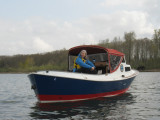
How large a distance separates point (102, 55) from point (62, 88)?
458 cm

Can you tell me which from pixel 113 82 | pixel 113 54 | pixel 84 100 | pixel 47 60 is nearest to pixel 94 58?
pixel 113 54

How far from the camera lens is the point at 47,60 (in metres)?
81.4

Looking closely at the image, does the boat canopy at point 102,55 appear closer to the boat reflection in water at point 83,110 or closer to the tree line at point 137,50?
the boat reflection in water at point 83,110

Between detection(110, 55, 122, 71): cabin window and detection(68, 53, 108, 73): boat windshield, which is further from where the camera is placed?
detection(68, 53, 108, 73): boat windshield

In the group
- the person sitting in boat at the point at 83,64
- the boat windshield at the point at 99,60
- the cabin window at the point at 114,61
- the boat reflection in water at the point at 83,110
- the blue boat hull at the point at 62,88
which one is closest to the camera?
the boat reflection in water at the point at 83,110

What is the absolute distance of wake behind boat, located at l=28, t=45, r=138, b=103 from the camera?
1042 cm

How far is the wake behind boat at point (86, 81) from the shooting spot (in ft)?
34.2

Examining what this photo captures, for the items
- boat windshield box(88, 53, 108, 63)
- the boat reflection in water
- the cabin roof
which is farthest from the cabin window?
the boat reflection in water

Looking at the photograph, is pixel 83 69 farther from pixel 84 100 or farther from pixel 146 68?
pixel 146 68

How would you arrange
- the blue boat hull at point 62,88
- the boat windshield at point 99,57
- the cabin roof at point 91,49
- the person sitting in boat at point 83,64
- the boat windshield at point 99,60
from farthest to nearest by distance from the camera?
the boat windshield at point 99,57, the boat windshield at point 99,60, the cabin roof at point 91,49, the person sitting in boat at point 83,64, the blue boat hull at point 62,88

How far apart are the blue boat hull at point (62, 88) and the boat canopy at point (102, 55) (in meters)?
1.72

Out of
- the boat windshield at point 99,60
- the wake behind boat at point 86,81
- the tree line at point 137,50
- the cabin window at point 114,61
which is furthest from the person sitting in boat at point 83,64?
the tree line at point 137,50

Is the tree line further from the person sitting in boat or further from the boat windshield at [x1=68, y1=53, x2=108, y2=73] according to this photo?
the person sitting in boat

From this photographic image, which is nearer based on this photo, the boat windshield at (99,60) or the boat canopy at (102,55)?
the boat canopy at (102,55)
